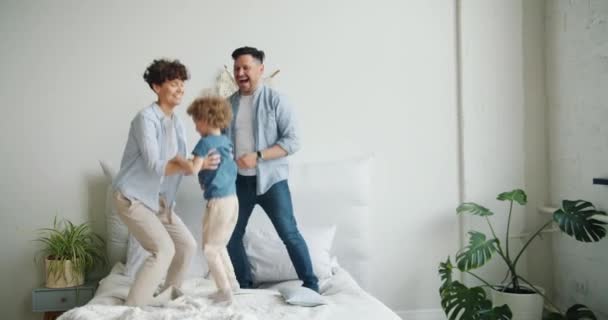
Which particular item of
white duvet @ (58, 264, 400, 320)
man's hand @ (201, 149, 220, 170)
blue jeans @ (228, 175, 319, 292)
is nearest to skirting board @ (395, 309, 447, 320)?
white duvet @ (58, 264, 400, 320)

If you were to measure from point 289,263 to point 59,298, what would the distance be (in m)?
1.43

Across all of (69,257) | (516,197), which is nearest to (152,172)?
(69,257)

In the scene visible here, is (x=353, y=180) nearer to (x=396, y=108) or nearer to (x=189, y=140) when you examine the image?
(x=396, y=108)

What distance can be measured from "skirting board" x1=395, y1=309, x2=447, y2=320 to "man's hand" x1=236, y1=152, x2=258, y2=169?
1.90m

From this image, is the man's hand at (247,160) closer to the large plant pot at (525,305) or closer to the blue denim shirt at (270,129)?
the blue denim shirt at (270,129)

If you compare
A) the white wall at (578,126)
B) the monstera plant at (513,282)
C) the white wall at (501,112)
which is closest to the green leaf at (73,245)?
the monstera plant at (513,282)

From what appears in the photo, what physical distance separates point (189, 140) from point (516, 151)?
94.4 inches

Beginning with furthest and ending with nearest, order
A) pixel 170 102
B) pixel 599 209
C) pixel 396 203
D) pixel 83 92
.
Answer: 1. pixel 396 203
2. pixel 83 92
3. pixel 599 209
4. pixel 170 102

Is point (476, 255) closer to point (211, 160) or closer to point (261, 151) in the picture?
point (261, 151)

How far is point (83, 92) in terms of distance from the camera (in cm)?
342

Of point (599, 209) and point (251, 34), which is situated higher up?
point (251, 34)

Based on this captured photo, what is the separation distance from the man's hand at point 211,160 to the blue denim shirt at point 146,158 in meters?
0.17

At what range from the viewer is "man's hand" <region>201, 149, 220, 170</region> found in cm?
206

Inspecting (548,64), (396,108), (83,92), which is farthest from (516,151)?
(83,92)
